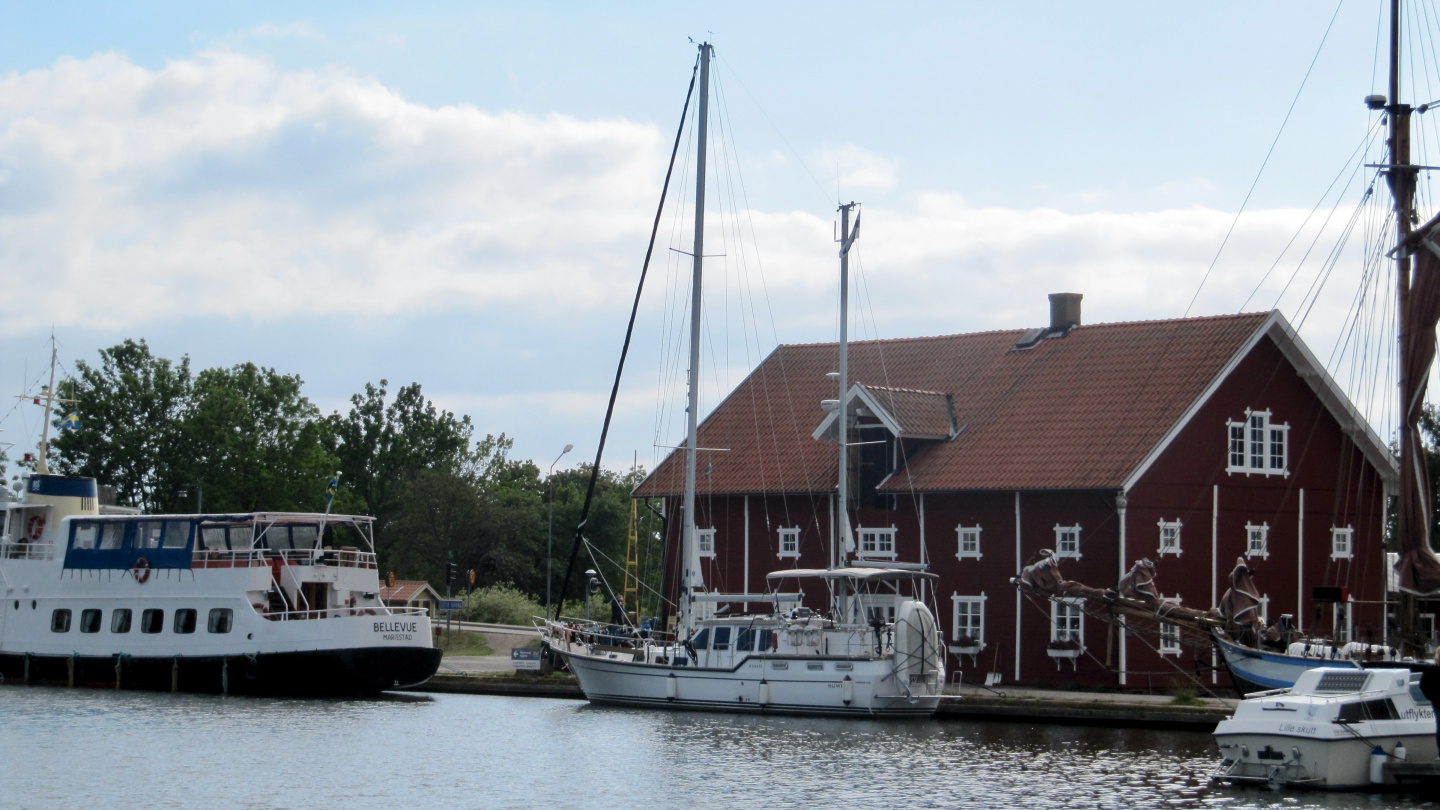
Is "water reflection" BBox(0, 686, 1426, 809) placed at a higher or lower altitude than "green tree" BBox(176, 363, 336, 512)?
lower

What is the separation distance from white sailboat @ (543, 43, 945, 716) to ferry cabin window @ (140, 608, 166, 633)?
37.1ft

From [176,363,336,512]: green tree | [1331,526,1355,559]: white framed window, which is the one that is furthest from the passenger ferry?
[176,363,336,512]: green tree

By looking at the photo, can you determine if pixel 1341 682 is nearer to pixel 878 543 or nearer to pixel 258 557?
pixel 878 543

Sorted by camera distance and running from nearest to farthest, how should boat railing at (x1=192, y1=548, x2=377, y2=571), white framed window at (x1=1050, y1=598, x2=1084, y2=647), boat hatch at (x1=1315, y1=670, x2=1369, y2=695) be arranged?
boat hatch at (x1=1315, y1=670, x2=1369, y2=695) < white framed window at (x1=1050, y1=598, x2=1084, y2=647) < boat railing at (x1=192, y1=548, x2=377, y2=571)

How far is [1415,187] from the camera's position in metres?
35.3

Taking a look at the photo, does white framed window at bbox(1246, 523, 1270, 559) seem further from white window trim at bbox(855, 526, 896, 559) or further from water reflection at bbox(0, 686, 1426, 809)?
water reflection at bbox(0, 686, 1426, 809)

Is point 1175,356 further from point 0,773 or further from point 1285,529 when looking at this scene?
point 0,773

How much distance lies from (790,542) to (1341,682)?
23203 millimetres

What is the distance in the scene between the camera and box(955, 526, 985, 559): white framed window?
46125mm

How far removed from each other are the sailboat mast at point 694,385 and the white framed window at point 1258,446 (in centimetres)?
1482

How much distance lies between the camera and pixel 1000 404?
1930 inches

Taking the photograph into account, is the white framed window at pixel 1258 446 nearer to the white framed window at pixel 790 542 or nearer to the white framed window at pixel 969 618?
the white framed window at pixel 969 618

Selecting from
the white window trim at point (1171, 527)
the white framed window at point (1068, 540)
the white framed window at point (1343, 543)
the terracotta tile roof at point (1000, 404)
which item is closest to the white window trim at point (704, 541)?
the terracotta tile roof at point (1000, 404)

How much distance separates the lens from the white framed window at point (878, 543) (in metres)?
48.3
